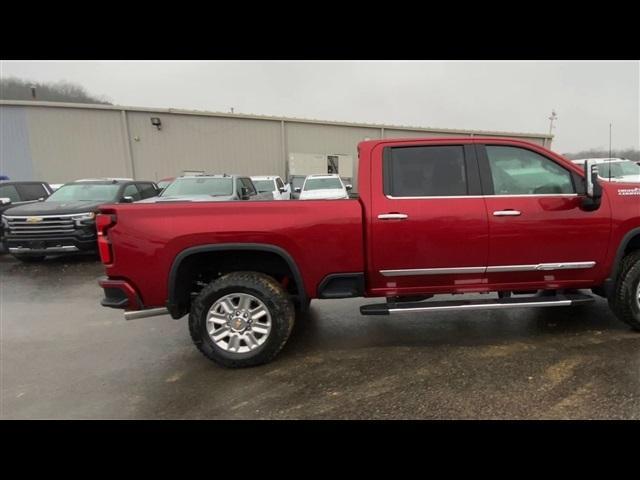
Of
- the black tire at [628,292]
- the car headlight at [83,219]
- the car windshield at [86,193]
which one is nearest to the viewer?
the black tire at [628,292]

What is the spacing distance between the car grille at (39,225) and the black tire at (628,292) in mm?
8973

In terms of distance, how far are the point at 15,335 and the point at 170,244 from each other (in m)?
2.81

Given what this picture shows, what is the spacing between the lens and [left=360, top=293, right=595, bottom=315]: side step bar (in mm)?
3510

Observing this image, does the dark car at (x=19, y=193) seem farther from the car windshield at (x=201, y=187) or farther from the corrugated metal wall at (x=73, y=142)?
the corrugated metal wall at (x=73, y=142)

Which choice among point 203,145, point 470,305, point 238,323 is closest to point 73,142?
point 203,145

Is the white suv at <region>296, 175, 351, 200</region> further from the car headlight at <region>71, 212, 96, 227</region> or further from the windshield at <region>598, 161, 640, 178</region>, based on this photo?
the windshield at <region>598, 161, 640, 178</region>

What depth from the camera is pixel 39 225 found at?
773 cm

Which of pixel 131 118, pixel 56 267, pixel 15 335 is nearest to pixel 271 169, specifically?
pixel 131 118

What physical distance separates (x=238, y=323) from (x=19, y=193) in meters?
10.2

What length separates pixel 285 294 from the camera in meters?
3.50

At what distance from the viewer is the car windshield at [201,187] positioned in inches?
326

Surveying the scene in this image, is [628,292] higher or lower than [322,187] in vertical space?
lower

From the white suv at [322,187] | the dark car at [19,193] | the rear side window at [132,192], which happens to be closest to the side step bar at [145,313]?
the rear side window at [132,192]

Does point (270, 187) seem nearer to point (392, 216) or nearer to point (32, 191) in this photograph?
point (32, 191)
